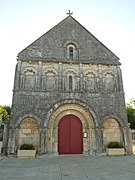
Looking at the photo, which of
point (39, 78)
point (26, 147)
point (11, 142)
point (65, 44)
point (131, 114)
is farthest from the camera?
point (131, 114)

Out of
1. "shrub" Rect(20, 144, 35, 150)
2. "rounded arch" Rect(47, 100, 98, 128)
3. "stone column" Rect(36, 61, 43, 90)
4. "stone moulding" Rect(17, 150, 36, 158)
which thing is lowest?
"stone moulding" Rect(17, 150, 36, 158)

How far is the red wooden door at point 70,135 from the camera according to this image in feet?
39.1

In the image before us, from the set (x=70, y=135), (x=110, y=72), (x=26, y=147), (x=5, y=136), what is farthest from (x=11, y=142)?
(x=110, y=72)

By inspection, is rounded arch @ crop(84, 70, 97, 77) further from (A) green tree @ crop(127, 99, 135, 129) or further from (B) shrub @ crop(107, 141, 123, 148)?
(A) green tree @ crop(127, 99, 135, 129)

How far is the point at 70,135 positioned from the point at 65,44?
7584mm

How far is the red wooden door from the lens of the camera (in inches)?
469

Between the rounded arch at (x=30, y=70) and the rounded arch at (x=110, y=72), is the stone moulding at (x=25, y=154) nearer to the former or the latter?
the rounded arch at (x=30, y=70)

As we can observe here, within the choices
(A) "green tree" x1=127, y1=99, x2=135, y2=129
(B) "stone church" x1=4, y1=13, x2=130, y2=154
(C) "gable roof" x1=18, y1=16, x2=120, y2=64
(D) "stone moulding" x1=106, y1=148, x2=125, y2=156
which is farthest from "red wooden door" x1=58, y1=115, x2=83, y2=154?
(A) "green tree" x1=127, y1=99, x2=135, y2=129

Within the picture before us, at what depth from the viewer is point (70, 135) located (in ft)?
40.0

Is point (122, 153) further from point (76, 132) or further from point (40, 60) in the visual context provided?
point (40, 60)

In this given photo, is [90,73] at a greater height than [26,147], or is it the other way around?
[90,73]

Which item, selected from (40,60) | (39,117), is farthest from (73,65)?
(39,117)

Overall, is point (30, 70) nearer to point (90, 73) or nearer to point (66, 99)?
point (66, 99)

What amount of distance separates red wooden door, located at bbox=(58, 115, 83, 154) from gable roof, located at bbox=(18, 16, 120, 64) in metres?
4.91
